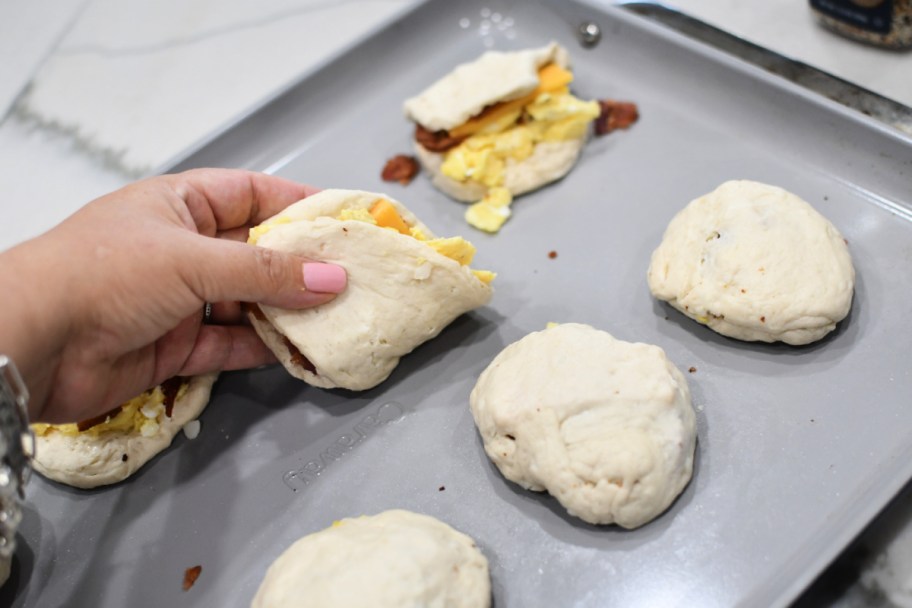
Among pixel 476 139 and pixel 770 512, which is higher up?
pixel 476 139

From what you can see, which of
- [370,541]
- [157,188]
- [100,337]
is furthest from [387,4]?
[370,541]

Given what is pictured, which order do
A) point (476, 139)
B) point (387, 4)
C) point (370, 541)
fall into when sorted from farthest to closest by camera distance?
point (387, 4) < point (476, 139) < point (370, 541)

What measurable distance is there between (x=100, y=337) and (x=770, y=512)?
4.56 ft

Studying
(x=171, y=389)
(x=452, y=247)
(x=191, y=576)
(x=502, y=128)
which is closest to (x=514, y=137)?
(x=502, y=128)

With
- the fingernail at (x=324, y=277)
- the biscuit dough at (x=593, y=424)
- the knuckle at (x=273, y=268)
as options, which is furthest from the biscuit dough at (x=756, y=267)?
the knuckle at (x=273, y=268)

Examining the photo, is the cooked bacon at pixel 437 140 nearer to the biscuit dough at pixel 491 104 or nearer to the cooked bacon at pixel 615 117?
the biscuit dough at pixel 491 104

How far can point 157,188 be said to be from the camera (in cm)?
174

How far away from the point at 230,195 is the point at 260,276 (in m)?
0.35

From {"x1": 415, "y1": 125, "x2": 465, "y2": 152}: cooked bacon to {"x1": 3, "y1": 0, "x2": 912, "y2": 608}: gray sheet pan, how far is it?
0.50 feet

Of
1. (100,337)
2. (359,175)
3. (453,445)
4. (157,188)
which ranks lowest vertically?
(453,445)

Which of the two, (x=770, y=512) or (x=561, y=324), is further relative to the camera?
(x=561, y=324)

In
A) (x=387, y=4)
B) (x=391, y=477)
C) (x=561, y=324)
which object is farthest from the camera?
(x=387, y=4)

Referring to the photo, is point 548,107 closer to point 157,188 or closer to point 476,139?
point 476,139

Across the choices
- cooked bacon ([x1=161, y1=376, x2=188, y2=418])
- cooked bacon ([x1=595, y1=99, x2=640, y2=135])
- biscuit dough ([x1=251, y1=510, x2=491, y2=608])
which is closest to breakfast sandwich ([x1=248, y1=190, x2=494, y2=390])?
cooked bacon ([x1=161, y1=376, x2=188, y2=418])
